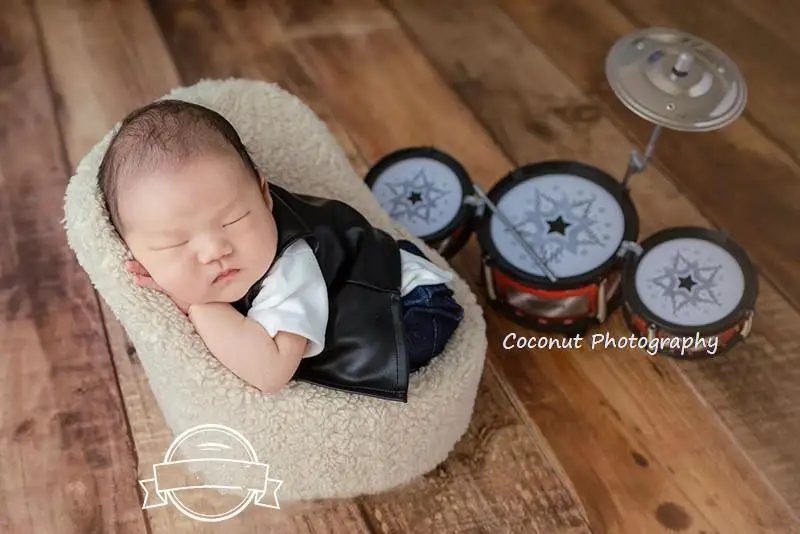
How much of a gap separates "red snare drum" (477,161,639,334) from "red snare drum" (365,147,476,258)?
0.04 m

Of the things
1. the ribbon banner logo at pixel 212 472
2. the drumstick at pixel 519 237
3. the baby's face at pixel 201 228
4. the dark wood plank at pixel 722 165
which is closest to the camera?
the baby's face at pixel 201 228

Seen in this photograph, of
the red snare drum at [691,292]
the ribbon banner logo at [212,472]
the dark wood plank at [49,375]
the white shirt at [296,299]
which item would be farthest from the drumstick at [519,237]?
the dark wood plank at [49,375]

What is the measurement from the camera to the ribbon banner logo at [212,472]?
87 centimetres

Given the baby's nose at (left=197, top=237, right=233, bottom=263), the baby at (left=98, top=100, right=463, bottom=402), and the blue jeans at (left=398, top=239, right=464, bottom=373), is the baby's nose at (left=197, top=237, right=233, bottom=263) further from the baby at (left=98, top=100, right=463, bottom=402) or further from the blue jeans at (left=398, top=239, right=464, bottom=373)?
the blue jeans at (left=398, top=239, right=464, bottom=373)

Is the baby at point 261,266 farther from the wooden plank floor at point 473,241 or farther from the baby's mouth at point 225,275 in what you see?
the wooden plank floor at point 473,241

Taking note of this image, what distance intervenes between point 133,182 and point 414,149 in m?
0.44

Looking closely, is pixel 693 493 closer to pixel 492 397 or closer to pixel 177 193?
pixel 492 397

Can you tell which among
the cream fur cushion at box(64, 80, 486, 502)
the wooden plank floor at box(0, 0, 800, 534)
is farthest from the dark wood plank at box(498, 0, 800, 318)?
the cream fur cushion at box(64, 80, 486, 502)

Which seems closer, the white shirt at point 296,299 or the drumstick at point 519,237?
the white shirt at point 296,299

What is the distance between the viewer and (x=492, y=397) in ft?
3.43

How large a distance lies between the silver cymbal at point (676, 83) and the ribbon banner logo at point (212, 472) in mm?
532

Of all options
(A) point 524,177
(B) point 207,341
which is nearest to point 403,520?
(B) point 207,341

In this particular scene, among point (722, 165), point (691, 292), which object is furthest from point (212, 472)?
point (722, 165)

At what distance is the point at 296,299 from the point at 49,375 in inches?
16.0
